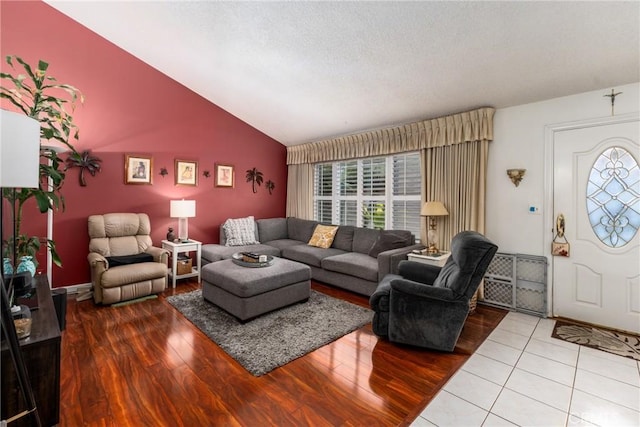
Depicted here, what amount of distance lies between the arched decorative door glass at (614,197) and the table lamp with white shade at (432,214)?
55.3 inches

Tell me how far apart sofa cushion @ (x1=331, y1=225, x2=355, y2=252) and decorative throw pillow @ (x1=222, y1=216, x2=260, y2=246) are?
143cm

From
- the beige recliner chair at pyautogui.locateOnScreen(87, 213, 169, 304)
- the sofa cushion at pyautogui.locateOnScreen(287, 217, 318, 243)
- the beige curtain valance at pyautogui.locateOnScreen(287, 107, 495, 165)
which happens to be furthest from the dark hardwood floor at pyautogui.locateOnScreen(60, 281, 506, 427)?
the sofa cushion at pyautogui.locateOnScreen(287, 217, 318, 243)

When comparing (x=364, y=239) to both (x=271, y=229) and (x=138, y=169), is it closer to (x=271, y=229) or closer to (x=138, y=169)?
(x=271, y=229)

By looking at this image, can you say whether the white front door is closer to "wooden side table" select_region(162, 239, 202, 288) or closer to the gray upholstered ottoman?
the gray upholstered ottoman

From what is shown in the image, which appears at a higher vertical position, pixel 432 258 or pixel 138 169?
pixel 138 169

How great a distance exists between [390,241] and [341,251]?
90 cm

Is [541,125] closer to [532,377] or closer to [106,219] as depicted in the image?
[532,377]

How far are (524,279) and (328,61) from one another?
10.9 feet

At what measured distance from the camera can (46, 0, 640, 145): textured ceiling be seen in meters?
2.29

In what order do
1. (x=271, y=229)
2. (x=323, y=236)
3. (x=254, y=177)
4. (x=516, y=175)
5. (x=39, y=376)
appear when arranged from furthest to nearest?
(x=254, y=177) → (x=271, y=229) → (x=323, y=236) → (x=516, y=175) → (x=39, y=376)

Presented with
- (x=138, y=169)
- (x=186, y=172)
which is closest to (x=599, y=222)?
(x=186, y=172)

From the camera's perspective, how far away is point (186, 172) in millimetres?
4789

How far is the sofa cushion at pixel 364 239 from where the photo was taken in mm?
4410

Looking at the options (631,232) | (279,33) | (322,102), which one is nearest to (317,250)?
(322,102)
